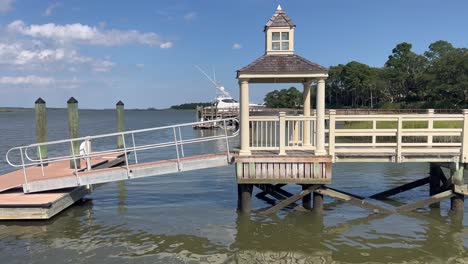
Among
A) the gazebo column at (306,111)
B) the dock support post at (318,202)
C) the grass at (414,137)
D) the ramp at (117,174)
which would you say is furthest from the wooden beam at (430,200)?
the grass at (414,137)

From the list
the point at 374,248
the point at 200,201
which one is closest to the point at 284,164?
the point at 374,248

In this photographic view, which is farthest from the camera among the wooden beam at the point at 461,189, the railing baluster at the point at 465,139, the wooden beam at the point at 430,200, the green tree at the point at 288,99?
the green tree at the point at 288,99

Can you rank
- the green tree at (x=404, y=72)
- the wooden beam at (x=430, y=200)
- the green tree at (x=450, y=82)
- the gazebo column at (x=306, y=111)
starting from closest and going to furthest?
the wooden beam at (x=430, y=200) → the gazebo column at (x=306, y=111) → the green tree at (x=450, y=82) → the green tree at (x=404, y=72)

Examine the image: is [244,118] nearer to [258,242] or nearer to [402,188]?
[258,242]

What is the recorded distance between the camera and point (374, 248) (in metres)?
8.68

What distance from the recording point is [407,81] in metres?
76.1

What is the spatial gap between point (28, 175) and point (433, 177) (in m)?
12.3

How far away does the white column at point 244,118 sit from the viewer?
32.3 ft

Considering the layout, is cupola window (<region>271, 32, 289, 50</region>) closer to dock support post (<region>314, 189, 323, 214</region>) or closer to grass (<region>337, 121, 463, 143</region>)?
dock support post (<region>314, 189, 323, 214</region>)

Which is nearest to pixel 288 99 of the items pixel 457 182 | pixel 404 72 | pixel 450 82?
pixel 404 72

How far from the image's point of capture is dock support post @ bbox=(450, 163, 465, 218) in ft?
33.1

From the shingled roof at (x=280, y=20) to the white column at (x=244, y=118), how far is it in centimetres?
176

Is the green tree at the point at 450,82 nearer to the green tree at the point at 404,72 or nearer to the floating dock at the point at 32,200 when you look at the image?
the green tree at the point at 404,72

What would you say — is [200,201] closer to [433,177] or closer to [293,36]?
[293,36]
